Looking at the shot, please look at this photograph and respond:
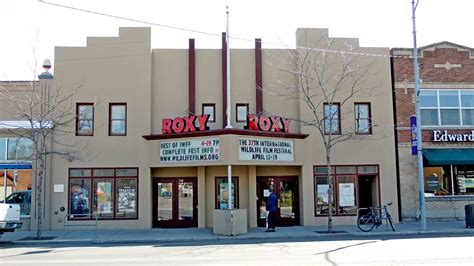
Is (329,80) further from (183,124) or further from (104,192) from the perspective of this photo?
(104,192)

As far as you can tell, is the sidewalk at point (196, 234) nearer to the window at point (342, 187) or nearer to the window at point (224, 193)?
the window at point (342, 187)

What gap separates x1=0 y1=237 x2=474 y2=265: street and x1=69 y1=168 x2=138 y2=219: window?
211 inches

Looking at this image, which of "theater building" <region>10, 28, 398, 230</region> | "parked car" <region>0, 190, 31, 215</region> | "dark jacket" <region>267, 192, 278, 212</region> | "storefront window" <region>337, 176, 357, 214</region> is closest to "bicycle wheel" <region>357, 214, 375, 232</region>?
"theater building" <region>10, 28, 398, 230</region>

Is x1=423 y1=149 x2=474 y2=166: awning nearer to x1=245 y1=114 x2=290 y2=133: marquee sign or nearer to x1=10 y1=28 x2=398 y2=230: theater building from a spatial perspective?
x1=10 y1=28 x2=398 y2=230: theater building

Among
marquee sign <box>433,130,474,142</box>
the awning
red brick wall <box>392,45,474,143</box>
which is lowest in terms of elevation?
the awning

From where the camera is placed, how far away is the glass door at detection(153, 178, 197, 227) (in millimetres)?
22656

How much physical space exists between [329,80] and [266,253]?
39.3 feet

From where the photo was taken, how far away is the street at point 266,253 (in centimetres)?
1205

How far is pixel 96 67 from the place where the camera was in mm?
22812

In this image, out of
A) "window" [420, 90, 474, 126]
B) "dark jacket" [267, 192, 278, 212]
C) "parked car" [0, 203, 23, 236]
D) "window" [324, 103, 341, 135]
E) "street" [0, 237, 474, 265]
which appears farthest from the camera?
"window" [420, 90, 474, 126]

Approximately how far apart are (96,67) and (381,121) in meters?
14.2

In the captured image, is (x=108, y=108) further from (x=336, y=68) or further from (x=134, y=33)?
(x=336, y=68)

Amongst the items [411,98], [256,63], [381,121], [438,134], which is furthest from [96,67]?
[438,134]

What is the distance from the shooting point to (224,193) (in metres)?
22.7
